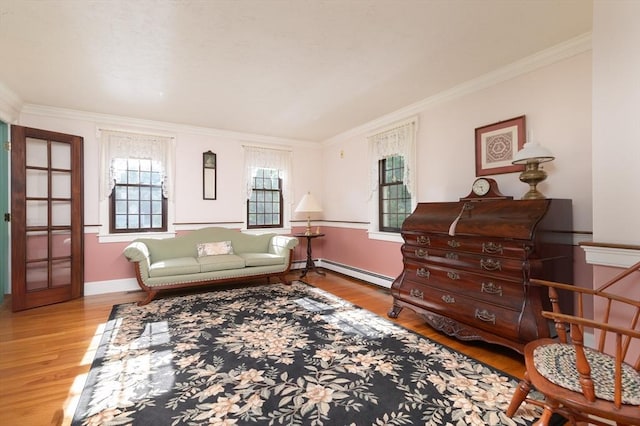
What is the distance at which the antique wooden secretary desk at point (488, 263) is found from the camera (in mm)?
2221

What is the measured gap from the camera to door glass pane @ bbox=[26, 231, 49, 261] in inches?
146

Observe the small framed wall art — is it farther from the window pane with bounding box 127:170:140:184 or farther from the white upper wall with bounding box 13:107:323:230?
the window pane with bounding box 127:170:140:184

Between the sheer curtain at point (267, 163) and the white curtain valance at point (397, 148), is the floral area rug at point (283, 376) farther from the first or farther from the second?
the sheer curtain at point (267, 163)

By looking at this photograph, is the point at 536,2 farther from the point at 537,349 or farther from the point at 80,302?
the point at 80,302

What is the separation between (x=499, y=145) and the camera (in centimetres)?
305

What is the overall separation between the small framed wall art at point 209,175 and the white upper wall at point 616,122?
4.76 m

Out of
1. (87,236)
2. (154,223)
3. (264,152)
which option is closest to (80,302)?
(87,236)

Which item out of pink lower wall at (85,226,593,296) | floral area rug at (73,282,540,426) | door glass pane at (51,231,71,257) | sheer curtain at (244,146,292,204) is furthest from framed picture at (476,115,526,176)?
door glass pane at (51,231,71,257)

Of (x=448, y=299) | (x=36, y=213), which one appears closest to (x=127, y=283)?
(x=36, y=213)

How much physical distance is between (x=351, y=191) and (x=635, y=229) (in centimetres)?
382

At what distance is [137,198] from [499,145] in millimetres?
Answer: 4908

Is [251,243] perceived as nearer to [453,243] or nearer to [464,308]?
[453,243]

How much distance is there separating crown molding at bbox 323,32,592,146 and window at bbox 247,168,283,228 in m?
2.22

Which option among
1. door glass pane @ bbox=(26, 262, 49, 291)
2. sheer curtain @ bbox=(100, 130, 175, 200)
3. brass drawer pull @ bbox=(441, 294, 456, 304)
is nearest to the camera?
brass drawer pull @ bbox=(441, 294, 456, 304)
